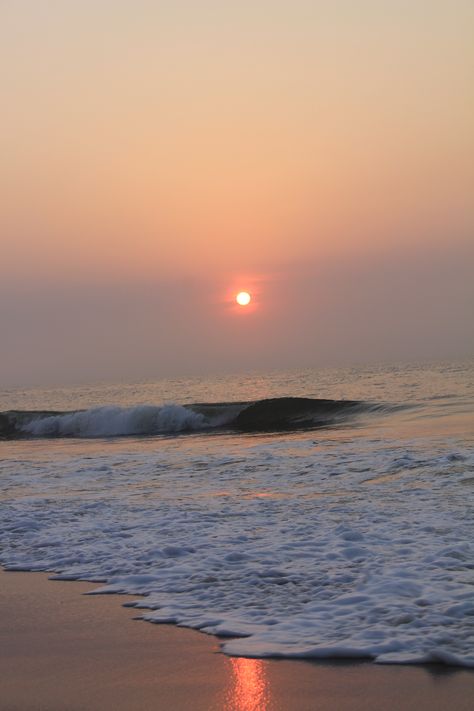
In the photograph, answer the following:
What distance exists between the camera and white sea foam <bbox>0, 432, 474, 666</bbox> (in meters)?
4.89

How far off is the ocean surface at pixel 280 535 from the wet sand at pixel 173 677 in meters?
0.20

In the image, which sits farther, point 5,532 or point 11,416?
point 11,416

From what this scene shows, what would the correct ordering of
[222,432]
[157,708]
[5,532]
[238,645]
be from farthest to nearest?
[222,432] < [5,532] < [238,645] < [157,708]

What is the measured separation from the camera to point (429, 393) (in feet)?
91.1

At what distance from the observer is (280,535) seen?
764cm

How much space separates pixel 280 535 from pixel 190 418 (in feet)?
66.4

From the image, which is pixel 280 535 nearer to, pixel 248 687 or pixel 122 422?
pixel 248 687

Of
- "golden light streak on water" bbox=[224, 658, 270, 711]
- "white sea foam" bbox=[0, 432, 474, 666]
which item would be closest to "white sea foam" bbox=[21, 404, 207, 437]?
"white sea foam" bbox=[0, 432, 474, 666]

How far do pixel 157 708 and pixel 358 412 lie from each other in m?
21.2

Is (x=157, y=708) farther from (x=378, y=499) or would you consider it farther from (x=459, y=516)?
(x=378, y=499)

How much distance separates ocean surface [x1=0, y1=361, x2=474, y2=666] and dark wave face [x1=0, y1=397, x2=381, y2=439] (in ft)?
23.6

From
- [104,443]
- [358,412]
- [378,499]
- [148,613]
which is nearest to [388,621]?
[148,613]

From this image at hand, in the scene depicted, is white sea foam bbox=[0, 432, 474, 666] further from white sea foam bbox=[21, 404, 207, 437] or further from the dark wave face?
white sea foam bbox=[21, 404, 207, 437]

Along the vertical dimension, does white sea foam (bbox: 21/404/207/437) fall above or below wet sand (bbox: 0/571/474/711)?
above
